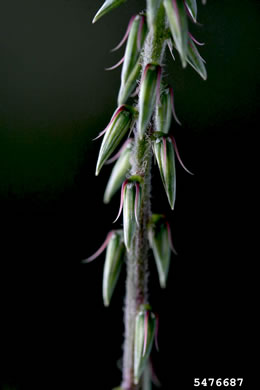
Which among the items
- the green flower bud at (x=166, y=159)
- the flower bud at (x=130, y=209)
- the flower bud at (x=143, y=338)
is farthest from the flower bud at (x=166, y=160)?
the flower bud at (x=143, y=338)

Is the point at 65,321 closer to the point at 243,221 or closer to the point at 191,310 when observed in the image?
the point at 191,310

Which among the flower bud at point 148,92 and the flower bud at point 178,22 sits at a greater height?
the flower bud at point 178,22

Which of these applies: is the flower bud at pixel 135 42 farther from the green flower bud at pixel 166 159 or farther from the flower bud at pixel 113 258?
the flower bud at pixel 113 258

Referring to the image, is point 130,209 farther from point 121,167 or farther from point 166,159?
A: point 121,167

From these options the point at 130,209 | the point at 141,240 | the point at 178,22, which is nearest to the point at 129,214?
the point at 130,209

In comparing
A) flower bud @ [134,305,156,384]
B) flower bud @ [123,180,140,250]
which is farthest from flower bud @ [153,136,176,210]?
flower bud @ [134,305,156,384]

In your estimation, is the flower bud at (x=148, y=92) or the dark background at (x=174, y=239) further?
the dark background at (x=174, y=239)
